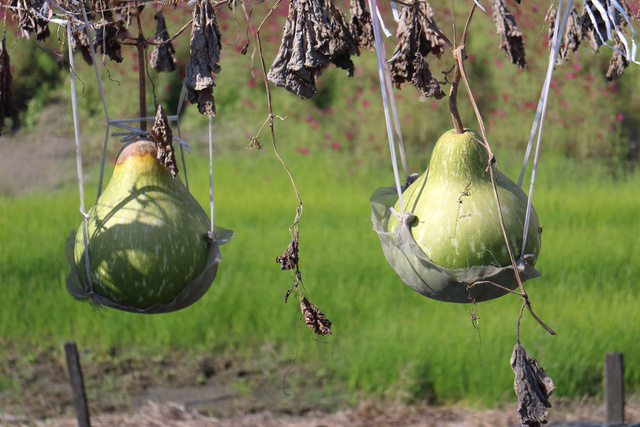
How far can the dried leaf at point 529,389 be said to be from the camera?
5.89 ft

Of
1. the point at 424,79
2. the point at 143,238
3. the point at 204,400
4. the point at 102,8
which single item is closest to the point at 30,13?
the point at 102,8

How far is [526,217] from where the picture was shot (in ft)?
6.73

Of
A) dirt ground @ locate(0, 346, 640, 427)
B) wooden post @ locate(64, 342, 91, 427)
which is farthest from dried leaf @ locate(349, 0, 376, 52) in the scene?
dirt ground @ locate(0, 346, 640, 427)

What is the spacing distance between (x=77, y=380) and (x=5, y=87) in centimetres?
291

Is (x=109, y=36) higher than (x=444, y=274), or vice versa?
(x=109, y=36)

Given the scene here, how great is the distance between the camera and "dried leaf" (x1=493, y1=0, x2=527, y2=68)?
2171 millimetres

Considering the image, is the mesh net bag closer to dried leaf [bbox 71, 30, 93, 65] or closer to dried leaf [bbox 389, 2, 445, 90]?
dried leaf [bbox 389, 2, 445, 90]

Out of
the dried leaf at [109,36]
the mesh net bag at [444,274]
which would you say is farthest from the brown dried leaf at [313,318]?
the dried leaf at [109,36]

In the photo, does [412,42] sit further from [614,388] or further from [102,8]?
[614,388]

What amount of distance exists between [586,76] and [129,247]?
956cm

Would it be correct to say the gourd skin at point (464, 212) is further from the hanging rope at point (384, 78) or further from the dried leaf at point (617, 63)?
the dried leaf at point (617, 63)

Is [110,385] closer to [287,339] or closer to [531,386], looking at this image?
[287,339]

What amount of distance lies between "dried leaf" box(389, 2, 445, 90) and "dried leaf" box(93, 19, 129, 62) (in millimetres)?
945

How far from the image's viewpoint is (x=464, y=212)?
210 cm
